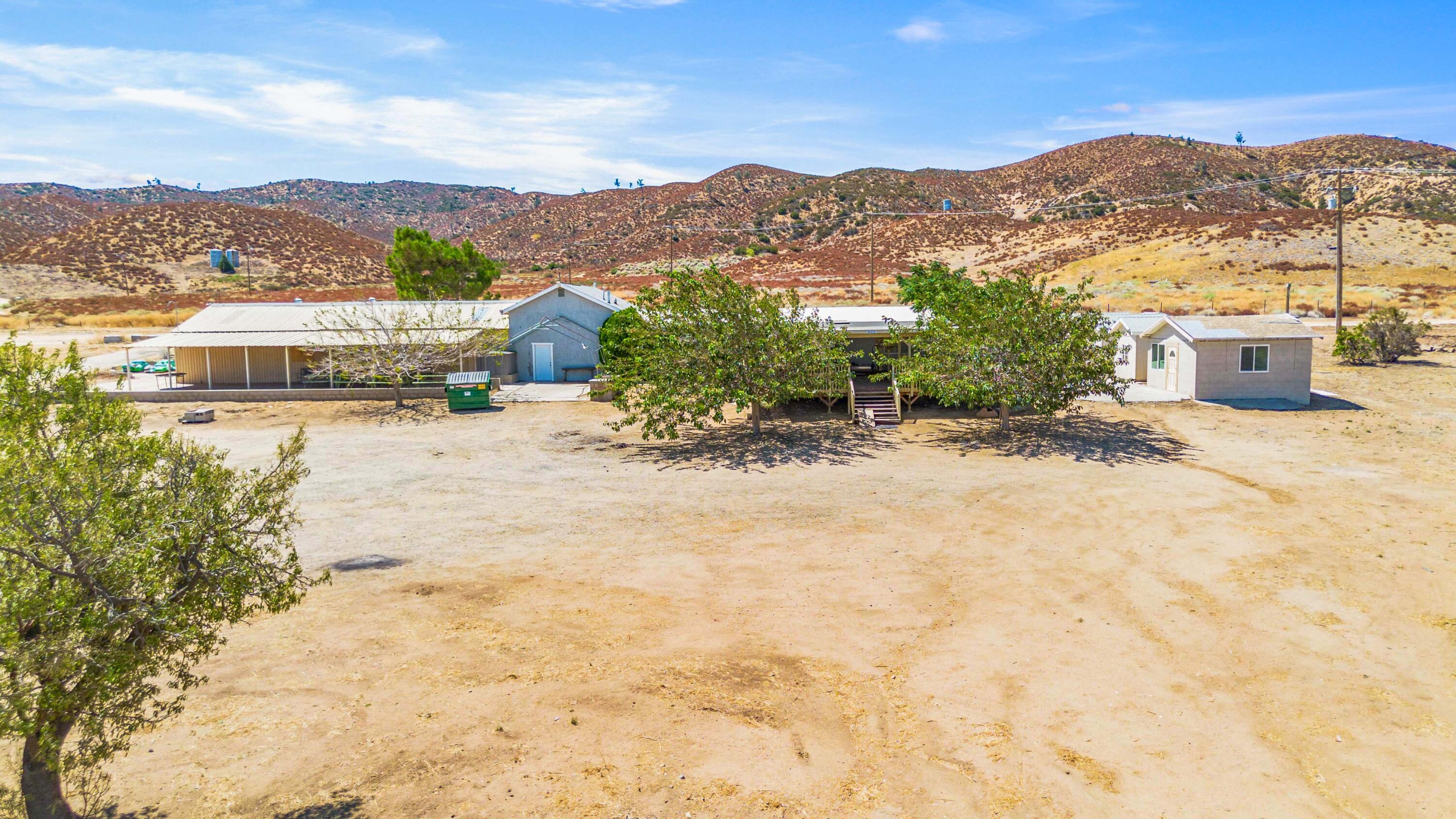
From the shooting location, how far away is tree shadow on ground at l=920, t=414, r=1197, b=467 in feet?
81.1

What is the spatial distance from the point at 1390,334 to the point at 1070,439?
953 inches

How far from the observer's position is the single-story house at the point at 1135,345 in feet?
122

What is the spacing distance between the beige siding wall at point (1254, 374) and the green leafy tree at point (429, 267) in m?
45.2

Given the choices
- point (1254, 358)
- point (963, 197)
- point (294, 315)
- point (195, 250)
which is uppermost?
point (963, 197)

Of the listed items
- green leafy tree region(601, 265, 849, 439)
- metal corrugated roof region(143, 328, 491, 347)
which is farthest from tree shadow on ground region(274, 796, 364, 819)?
metal corrugated roof region(143, 328, 491, 347)

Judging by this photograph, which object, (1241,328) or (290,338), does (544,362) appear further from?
(1241,328)

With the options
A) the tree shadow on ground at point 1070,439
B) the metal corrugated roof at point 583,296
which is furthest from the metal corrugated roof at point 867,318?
the metal corrugated roof at point 583,296

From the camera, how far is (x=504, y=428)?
30.3 metres

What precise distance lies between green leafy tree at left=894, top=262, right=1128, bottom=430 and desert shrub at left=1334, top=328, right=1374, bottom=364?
1994 centimetres

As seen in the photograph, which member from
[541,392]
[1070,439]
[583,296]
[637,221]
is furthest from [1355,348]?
[637,221]

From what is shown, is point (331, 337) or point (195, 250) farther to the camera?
point (195, 250)

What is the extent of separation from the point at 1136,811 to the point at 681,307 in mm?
20660

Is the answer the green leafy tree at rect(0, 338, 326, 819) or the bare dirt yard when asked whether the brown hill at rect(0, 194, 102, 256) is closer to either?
the bare dirt yard

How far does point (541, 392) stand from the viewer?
3762cm
